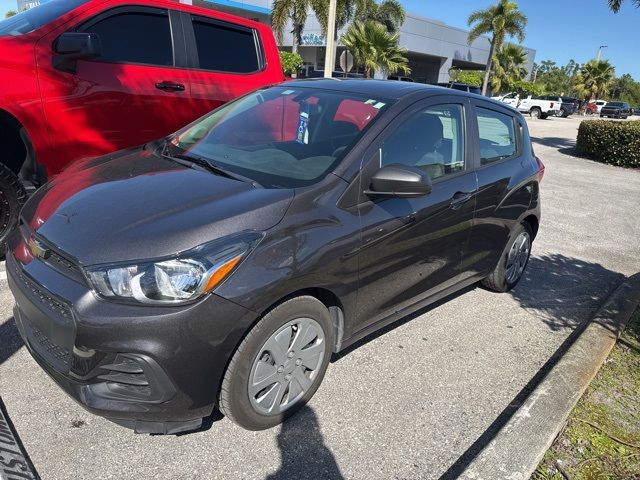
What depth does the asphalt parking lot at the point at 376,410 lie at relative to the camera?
7.54ft

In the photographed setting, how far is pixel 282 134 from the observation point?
10.6 feet

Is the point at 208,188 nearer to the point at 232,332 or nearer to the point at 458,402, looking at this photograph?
the point at 232,332

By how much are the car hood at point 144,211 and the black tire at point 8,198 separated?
124cm

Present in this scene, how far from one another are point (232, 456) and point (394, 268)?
1328 mm

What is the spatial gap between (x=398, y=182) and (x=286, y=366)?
3.62ft

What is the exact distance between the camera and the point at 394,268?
2922 millimetres

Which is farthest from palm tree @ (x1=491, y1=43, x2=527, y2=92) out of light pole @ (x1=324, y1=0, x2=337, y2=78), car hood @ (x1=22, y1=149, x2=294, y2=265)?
car hood @ (x1=22, y1=149, x2=294, y2=265)

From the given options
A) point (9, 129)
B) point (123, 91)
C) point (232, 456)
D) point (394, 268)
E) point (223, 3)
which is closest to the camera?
point (232, 456)

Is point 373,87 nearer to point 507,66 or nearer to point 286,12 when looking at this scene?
point 286,12

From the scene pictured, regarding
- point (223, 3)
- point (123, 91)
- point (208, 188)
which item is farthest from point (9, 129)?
point (223, 3)

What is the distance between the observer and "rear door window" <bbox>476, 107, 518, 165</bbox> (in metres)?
3.74

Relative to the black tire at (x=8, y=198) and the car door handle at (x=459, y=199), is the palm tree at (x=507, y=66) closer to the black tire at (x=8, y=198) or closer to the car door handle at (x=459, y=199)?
the car door handle at (x=459, y=199)

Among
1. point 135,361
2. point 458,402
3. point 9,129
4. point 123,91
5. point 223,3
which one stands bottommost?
point 458,402

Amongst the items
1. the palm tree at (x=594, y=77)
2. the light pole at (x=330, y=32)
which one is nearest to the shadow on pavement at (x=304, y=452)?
the light pole at (x=330, y=32)
